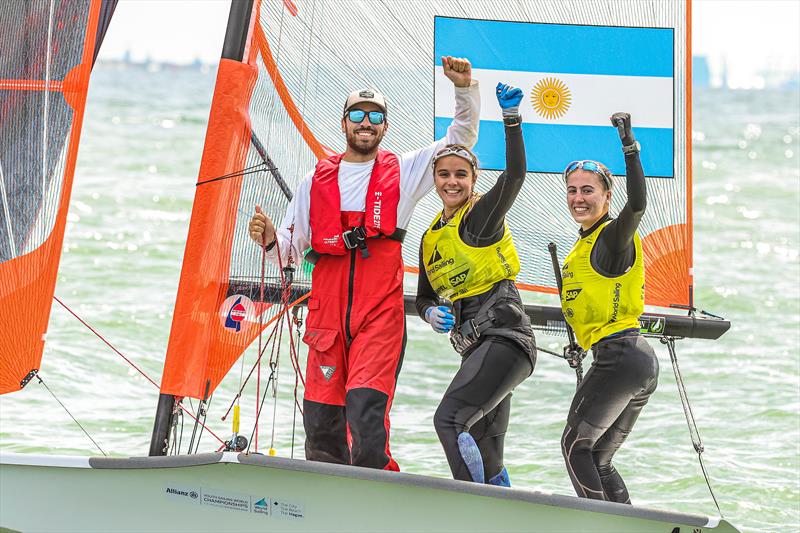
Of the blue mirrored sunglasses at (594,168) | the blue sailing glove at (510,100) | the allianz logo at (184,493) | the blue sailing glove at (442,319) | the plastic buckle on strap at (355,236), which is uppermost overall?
the blue sailing glove at (510,100)

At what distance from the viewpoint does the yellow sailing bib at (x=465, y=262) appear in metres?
3.40

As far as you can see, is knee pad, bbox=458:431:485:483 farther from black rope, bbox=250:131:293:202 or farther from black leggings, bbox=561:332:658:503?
black rope, bbox=250:131:293:202

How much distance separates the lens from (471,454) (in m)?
3.29

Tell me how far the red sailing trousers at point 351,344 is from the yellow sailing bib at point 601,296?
0.54 metres

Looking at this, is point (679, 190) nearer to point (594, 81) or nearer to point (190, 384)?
point (594, 81)

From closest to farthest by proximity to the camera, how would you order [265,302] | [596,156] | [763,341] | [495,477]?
[495,477] < [265,302] < [596,156] < [763,341]

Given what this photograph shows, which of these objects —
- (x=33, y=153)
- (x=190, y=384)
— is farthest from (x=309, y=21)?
(x=190, y=384)

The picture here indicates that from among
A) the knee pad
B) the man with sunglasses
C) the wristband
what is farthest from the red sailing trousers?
the wristband

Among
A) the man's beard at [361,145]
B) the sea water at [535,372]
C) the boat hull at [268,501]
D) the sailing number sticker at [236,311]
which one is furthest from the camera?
the sea water at [535,372]

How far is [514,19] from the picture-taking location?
4340 mm

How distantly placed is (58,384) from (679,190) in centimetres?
428

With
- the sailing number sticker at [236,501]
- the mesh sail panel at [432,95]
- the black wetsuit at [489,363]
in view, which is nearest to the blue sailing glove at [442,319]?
the black wetsuit at [489,363]

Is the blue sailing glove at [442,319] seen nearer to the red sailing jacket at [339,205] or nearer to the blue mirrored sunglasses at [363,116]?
the red sailing jacket at [339,205]

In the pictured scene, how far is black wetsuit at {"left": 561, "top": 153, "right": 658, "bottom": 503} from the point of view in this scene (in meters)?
3.36
